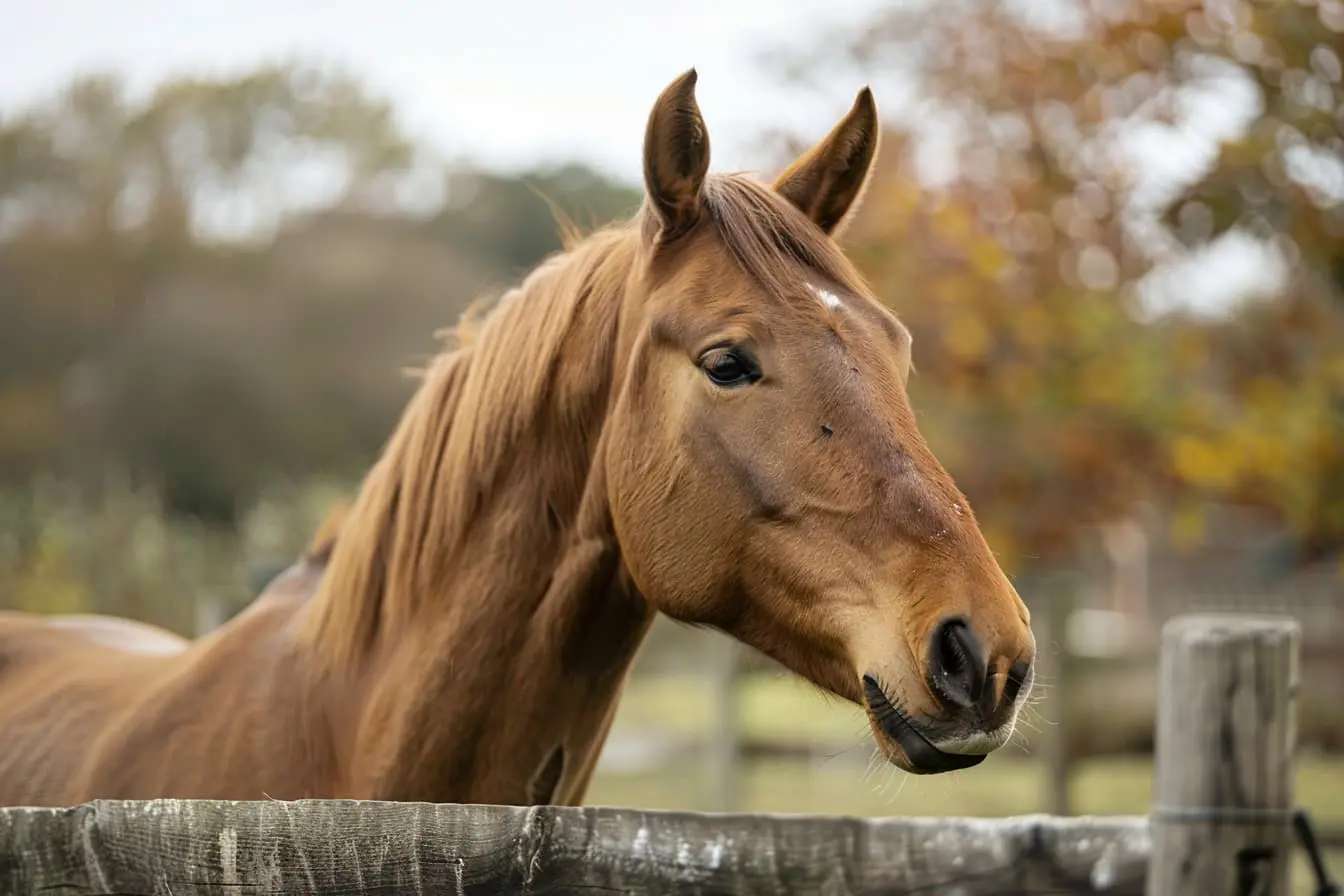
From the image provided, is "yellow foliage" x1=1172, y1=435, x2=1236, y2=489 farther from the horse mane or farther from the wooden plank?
the wooden plank

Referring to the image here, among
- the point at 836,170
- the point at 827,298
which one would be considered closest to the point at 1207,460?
the point at 836,170

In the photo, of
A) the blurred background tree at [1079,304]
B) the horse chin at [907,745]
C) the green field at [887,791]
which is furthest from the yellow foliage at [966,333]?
the horse chin at [907,745]

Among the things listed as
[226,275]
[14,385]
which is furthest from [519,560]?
[226,275]

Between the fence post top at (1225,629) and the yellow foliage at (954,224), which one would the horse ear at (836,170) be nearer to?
the fence post top at (1225,629)

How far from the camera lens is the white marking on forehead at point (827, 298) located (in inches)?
93.0

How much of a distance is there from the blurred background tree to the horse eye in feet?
16.6

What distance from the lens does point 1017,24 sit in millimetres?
11922

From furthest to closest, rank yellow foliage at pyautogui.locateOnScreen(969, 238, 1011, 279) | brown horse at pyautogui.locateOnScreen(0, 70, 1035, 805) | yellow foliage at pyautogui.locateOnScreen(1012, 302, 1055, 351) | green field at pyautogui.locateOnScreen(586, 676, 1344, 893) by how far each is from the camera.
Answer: yellow foliage at pyautogui.locateOnScreen(1012, 302, 1055, 351)
yellow foliage at pyautogui.locateOnScreen(969, 238, 1011, 279)
green field at pyautogui.locateOnScreen(586, 676, 1344, 893)
brown horse at pyautogui.locateOnScreen(0, 70, 1035, 805)

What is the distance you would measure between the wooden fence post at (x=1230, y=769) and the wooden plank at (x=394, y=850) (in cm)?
78

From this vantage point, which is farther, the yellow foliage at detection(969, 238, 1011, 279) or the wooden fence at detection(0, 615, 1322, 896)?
the yellow foliage at detection(969, 238, 1011, 279)

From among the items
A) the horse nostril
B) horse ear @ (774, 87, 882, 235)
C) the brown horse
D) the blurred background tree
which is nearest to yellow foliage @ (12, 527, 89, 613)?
the blurred background tree

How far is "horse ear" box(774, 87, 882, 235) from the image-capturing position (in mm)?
2658

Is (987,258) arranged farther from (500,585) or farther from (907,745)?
(907,745)

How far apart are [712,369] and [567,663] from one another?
62cm
